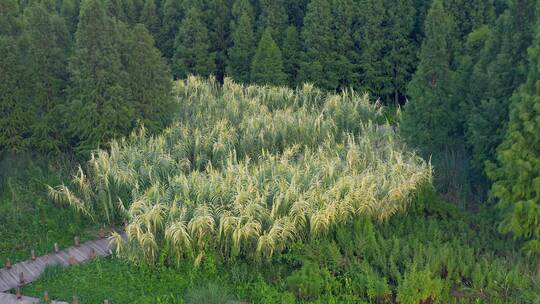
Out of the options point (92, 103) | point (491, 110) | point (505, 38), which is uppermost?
point (505, 38)

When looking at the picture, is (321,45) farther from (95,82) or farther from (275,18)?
(95,82)

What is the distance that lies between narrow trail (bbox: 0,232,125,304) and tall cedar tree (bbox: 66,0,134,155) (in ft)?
10.6

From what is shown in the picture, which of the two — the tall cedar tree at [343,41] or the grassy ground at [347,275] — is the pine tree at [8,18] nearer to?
the grassy ground at [347,275]

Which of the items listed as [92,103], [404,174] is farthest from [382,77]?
[92,103]

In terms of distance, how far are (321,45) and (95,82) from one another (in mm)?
9133

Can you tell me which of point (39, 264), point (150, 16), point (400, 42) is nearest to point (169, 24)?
point (150, 16)

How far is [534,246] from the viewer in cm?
875

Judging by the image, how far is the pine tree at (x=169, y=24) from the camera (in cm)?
2242

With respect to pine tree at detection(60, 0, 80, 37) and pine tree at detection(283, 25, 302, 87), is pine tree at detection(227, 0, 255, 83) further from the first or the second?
pine tree at detection(60, 0, 80, 37)

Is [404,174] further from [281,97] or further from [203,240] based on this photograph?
[281,97]

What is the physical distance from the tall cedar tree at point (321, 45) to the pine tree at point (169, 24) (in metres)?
5.48

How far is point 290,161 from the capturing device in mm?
12508

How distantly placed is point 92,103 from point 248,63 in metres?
8.98

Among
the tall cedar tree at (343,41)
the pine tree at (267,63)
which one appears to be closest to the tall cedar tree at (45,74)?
the pine tree at (267,63)
